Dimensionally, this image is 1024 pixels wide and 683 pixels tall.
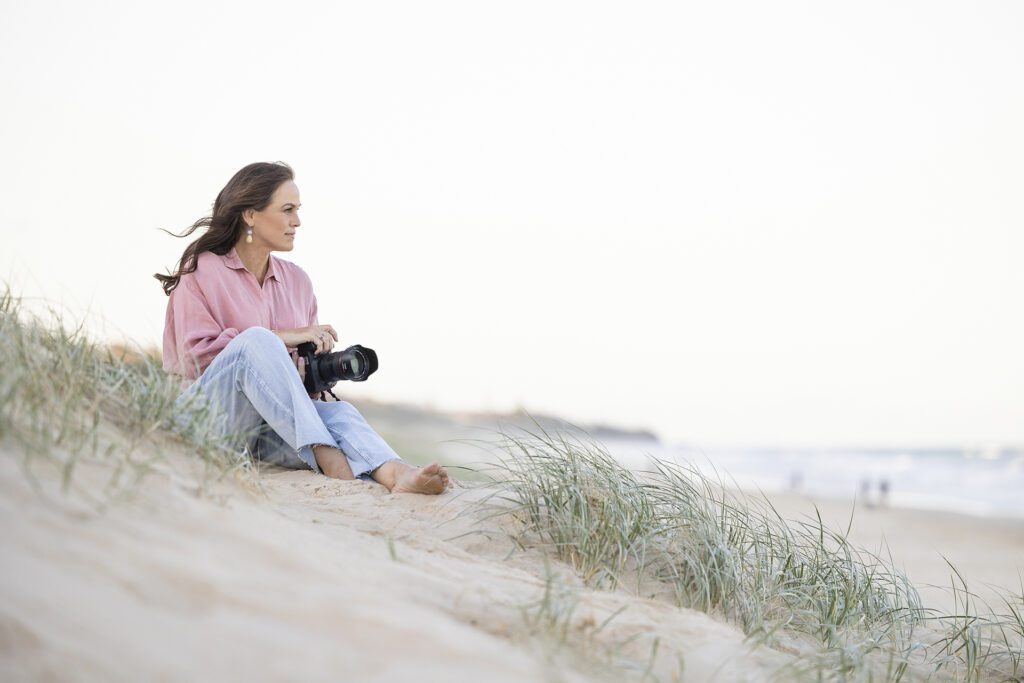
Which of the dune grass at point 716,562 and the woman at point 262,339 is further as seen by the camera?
the woman at point 262,339

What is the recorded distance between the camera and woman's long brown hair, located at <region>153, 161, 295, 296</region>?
143 inches

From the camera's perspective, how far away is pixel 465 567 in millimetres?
2225

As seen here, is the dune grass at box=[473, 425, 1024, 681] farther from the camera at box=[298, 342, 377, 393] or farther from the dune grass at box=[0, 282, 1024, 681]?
the camera at box=[298, 342, 377, 393]

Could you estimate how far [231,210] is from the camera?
12.0ft

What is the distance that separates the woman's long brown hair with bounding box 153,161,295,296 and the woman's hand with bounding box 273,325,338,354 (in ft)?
1.55

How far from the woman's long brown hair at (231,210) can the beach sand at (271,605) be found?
5.10ft

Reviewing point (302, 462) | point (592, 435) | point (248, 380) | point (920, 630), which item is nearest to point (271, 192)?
point (248, 380)

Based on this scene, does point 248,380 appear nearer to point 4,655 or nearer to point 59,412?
point 59,412

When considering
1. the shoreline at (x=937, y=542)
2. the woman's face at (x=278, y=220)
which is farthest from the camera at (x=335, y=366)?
the shoreline at (x=937, y=542)

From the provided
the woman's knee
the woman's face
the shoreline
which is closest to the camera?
the woman's knee

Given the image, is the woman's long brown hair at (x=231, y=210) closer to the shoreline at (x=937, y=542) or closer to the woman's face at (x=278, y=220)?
the woman's face at (x=278, y=220)

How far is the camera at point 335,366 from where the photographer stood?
3.42m

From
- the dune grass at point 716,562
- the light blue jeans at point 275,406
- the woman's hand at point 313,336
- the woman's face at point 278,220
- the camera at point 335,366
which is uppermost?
the woman's face at point 278,220

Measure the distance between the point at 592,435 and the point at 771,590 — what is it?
0.80m
